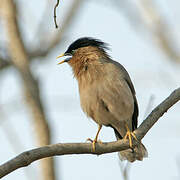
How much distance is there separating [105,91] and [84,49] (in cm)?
116

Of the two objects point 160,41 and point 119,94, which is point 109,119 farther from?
point 160,41

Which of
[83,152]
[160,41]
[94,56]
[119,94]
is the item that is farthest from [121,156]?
[160,41]

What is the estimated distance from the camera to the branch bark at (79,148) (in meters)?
4.68

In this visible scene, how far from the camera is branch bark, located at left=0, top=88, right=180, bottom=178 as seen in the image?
468 cm

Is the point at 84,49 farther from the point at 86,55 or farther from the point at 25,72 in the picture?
the point at 25,72

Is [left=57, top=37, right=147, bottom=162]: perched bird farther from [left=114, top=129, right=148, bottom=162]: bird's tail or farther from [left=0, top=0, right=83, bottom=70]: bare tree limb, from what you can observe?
[left=0, top=0, right=83, bottom=70]: bare tree limb

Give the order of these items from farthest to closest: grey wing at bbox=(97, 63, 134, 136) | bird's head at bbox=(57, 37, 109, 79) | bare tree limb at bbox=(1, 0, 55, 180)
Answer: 1. bare tree limb at bbox=(1, 0, 55, 180)
2. bird's head at bbox=(57, 37, 109, 79)
3. grey wing at bbox=(97, 63, 134, 136)

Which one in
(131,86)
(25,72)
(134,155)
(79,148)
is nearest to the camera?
→ (79,148)

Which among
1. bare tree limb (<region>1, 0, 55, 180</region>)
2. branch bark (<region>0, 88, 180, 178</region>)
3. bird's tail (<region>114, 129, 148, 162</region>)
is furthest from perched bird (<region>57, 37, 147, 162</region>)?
bare tree limb (<region>1, 0, 55, 180</region>)

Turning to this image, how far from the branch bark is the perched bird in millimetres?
814

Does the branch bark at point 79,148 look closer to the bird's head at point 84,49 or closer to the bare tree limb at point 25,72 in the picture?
the bird's head at point 84,49

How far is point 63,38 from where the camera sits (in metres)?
11.8

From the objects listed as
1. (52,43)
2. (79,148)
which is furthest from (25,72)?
(79,148)

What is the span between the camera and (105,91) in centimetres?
686
